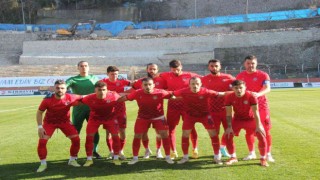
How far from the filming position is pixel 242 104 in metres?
8.00

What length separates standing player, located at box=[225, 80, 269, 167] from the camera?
7781 millimetres

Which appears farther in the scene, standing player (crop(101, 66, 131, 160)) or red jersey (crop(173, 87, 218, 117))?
standing player (crop(101, 66, 131, 160))

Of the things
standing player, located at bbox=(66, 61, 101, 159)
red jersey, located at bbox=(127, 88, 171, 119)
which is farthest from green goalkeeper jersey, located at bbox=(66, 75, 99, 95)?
red jersey, located at bbox=(127, 88, 171, 119)

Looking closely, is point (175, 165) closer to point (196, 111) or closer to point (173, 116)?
point (196, 111)

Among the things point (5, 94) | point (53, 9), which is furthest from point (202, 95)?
point (53, 9)

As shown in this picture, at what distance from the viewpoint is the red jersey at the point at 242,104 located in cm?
787

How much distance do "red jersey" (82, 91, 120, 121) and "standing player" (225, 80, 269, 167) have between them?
2325 mm

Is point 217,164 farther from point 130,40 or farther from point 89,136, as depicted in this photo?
point 130,40

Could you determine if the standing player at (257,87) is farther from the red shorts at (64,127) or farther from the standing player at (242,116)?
the red shorts at (64,127)

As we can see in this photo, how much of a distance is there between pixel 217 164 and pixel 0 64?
4618 cm

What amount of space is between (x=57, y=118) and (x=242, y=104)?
3.70m

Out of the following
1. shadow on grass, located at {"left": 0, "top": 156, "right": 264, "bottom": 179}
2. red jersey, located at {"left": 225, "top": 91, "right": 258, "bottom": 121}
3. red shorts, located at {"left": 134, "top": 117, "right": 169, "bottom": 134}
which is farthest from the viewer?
red shorts, located at {"left": 134, "top": 117, "right": 169, "bottom": 134}

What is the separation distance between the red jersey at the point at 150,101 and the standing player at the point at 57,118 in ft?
3.94

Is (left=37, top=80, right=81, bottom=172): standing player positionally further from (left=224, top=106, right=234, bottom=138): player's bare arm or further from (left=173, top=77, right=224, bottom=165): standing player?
(left=224, top=106, right=234, bottom=138): player's bare arm
